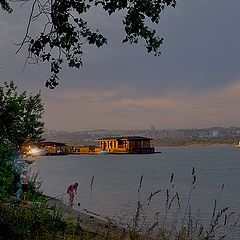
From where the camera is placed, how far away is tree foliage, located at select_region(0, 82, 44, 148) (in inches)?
346

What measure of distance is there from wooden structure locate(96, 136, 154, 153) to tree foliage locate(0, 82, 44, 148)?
130 metres

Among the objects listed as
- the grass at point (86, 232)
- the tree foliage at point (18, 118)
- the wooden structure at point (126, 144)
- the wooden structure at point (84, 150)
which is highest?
the tree foliage at point (18, 118)

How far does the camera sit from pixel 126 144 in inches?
5891

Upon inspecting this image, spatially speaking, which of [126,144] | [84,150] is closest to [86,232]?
[126,144]

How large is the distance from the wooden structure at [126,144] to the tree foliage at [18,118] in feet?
425

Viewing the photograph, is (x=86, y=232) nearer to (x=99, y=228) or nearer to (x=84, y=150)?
(x=99, y=228)

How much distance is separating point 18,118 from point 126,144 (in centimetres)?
14033

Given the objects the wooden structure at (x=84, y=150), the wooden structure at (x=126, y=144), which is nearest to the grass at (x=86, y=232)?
the wooden structure at (x=126, y=144)

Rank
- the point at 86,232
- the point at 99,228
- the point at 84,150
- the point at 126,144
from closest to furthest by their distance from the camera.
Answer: the point at 86,232 < the point at 99,228 < the point at 126,144 < the point at 84,150

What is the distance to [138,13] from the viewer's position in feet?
22.3

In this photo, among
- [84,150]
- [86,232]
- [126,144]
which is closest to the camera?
[86,232]

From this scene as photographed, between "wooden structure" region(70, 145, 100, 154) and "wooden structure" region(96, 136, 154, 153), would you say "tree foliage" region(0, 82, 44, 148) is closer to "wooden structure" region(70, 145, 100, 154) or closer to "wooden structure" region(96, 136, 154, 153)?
"wooden structure" region(96, 136, 154, 153)

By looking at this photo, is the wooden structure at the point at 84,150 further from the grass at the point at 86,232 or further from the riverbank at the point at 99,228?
the grass at the point at 86,232

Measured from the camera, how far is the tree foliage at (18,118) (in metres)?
8.79
